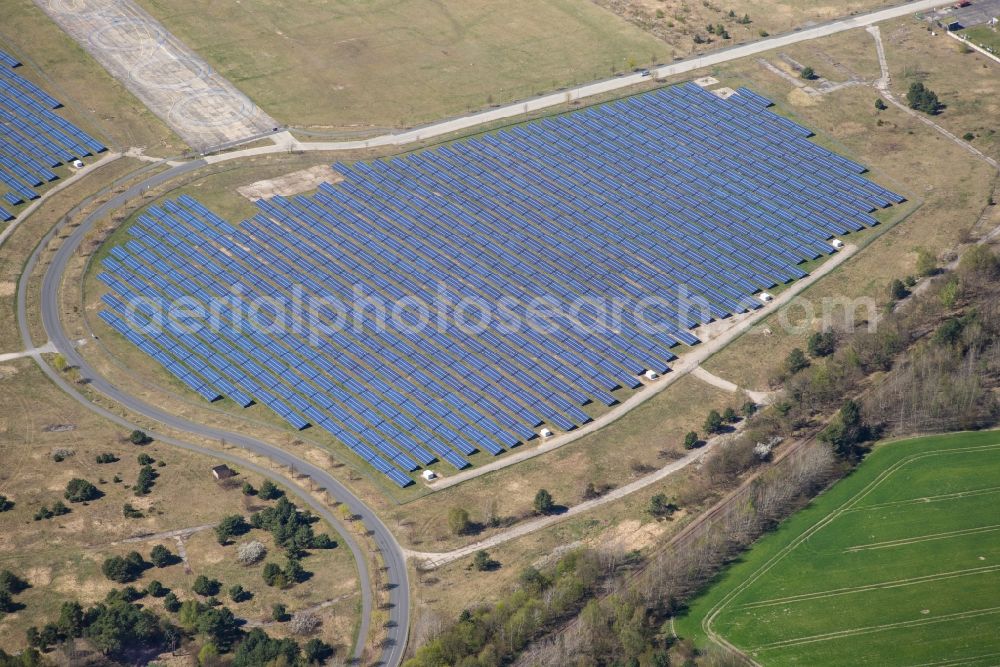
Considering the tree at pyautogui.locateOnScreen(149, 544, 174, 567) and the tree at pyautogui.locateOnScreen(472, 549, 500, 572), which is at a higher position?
the tree at pyautogui.locateOnScreen(472, 549, 500, 572)

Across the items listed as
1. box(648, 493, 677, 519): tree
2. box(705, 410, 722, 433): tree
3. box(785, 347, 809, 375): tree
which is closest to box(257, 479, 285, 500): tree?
box(648, 493, 677, 519): tree

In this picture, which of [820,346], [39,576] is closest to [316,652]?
[39,576]

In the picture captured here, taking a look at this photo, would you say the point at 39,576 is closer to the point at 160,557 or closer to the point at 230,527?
the point at 160,557

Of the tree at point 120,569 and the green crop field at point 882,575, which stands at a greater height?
the green crop field at point 882,575

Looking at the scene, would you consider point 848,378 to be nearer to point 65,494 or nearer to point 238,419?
point 238,419

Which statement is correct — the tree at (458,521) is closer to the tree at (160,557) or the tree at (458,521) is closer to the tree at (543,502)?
the tree at (543,502)

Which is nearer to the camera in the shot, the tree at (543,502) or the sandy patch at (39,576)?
the sandy patch at (39,576)

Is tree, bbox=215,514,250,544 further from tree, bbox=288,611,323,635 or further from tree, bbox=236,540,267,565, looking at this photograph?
tree, bbox=288,611,323,635

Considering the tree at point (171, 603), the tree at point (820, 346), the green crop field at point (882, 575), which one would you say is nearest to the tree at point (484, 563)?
the green crop field at point (882, 575)
